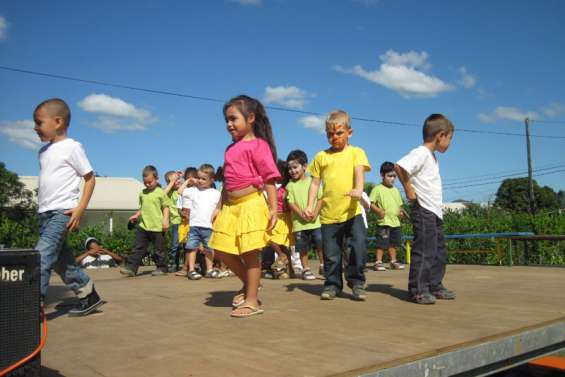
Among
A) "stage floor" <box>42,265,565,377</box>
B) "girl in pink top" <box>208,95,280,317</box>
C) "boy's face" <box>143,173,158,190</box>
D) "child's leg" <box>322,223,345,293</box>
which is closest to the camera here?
"stage floor" <box>42,265,565,377</box>

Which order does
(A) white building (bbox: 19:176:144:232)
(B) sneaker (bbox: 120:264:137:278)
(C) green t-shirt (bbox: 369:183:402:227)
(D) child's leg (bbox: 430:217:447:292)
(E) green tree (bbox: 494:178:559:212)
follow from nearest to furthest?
1. (D) child's leg (bbox: 430:217:447:292)
2. (B) sneaker (bbox: 120:264:137:278)
3. (C) green t-shirt (bbox: 369:183:402:227)
4. (A) white building (bbox: 19:176:144:232)
5. (E) green tree (bbox: 494:178:559:212)

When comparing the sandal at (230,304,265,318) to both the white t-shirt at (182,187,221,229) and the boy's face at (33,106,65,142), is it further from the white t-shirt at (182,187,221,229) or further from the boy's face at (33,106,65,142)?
the white t-shirt at (182,187,221,229)

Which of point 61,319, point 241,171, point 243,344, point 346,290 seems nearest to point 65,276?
point 61,319

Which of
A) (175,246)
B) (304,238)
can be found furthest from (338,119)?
(175,246)

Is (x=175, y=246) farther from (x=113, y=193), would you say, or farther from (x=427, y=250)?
(x=113, y=193)

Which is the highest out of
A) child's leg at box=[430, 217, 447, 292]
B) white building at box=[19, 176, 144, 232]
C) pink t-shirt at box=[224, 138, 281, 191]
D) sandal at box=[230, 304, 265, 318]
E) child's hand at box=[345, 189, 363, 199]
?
white building at box=[19, 176, 144, 232]

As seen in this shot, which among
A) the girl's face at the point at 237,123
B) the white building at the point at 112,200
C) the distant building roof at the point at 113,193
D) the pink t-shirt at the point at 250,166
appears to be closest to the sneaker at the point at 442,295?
the pink t-shirt at the point at 250,166

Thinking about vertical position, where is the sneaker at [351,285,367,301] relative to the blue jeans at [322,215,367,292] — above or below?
below

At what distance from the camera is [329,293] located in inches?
187

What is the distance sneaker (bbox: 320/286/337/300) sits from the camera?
186 inches

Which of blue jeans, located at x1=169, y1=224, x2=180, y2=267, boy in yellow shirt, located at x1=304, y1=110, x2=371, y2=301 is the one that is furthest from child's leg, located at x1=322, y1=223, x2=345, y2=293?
blue jeans, located at x1=169, y1=224, x2=180, y2=267

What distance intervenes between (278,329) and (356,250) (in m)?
1.69

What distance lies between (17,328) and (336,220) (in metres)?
3.25

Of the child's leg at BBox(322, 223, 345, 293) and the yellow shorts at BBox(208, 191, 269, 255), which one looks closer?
the yellow shorts at BBox(208, 191, 269, 255)
